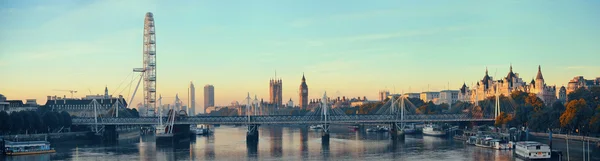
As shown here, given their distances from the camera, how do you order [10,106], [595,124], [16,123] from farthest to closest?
[10,106] → [16,123] → [595,124]

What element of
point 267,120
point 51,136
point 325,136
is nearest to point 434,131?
point 325,136

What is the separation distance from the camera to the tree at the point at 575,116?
8106 centimetres

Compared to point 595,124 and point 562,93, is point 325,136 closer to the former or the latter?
point 595,124

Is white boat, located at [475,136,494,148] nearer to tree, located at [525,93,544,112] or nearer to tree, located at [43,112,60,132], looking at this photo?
tree, located at [525,93,544,112]

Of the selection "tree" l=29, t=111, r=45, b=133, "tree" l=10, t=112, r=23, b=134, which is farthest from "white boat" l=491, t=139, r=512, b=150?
"tree" l=29, t=111, r=45, b=133

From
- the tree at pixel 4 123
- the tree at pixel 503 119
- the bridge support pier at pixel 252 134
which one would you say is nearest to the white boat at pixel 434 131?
the tree at pixel 503 119

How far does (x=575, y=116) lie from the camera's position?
3201 inches

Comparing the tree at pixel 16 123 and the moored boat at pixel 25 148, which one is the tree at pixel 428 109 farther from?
the moored boat at pixel 25 148

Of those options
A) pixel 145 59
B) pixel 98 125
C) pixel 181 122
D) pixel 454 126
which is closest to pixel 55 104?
pixel 145 59

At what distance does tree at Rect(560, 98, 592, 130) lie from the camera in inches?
3191

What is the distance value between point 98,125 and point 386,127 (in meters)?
58.2

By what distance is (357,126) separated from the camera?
158 m

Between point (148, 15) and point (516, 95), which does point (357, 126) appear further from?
point (148, 15)

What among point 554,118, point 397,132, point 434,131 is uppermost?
point 554,118
